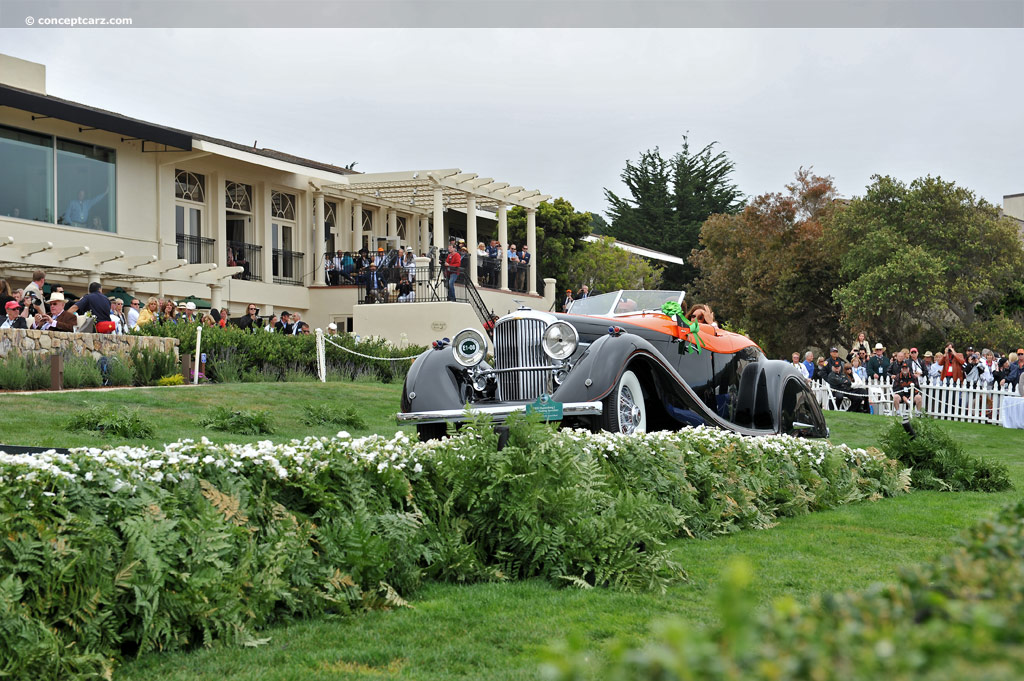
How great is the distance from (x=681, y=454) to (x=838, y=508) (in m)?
2.36

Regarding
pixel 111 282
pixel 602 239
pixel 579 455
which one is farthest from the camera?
pixel 602 239

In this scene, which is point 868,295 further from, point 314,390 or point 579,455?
point 579,455

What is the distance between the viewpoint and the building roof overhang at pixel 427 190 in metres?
29.6

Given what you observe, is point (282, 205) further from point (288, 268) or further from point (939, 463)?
point (939, 463)

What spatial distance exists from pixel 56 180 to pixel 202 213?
5.22m

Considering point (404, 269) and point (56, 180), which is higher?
point (56, 180)

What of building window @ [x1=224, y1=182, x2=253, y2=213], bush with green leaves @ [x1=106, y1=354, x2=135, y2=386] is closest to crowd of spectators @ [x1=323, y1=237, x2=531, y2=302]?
building window @ [x1=224, y1=182, x2=253, y2=213]

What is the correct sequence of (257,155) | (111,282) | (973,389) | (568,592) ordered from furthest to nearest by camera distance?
(257,155), (111,282), (973,389), (568,592)

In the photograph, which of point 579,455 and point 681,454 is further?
point 681,454

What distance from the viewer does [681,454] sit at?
7.74 m

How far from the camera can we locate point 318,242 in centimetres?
3172

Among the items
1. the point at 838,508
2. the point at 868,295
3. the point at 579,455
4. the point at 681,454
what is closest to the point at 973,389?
the point at 868,295

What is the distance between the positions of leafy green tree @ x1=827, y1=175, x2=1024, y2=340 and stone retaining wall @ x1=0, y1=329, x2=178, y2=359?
22.1 metres

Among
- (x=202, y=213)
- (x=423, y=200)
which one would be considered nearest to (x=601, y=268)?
(x=423, y=200)
